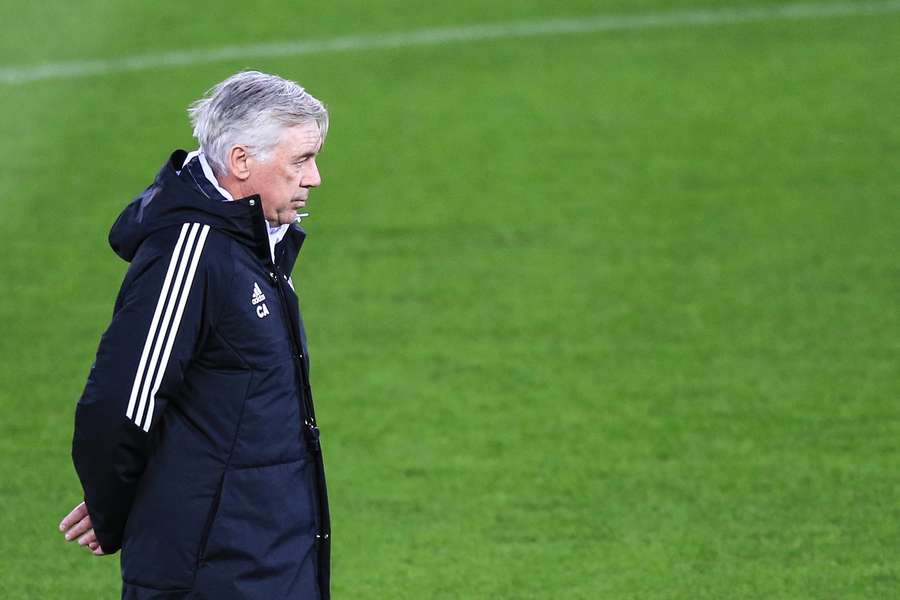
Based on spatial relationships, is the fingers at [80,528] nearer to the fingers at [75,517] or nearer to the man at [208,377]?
the fingers at [75,517]

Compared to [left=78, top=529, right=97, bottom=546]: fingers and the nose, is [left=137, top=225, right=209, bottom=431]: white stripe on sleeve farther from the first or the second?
[left=78, top=529, right=97, bottom=546]: fingers

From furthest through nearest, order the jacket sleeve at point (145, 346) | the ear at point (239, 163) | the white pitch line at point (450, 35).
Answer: the white pitch line at point (450, 35) → the ear at point (239, 163) → the jacket sleeve at point (145, 346)

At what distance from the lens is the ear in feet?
10.3

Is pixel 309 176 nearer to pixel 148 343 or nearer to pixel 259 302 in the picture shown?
pixel 259 302

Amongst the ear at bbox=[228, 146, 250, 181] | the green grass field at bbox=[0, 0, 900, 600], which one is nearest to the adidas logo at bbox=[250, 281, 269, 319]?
the ear at bbox=[228, 146, 250, 181]

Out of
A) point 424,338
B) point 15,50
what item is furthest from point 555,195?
point 15,50

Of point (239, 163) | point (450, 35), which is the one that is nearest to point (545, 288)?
point (450, 35)

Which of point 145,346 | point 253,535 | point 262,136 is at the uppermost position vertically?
point 262,136

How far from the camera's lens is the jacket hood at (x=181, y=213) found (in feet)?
10.1

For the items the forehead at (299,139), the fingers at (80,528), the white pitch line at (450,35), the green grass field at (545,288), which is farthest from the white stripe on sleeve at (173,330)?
the white pitch line at (450,35)

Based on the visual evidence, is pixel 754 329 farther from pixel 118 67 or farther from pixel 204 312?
pixel 118 67

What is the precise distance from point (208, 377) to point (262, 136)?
0.49m

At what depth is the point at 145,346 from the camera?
3.02 meters

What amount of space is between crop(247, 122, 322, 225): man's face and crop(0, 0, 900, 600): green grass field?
2.12 metres
